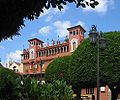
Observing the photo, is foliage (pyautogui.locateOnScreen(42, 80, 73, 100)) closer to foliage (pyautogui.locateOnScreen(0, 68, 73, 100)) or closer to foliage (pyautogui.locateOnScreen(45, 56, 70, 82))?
foliage (pyautogui.locateOnScreen(0, 68, 73, 100))

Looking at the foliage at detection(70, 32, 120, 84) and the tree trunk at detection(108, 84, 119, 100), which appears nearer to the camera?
the foliage at detection(70, 32, 120, 84)

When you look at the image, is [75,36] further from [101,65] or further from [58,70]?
[101,65]

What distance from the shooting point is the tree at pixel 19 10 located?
5.63m

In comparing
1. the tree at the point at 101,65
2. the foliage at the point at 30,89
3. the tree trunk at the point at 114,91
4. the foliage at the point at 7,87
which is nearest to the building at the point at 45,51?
the tree at the point at 101,65

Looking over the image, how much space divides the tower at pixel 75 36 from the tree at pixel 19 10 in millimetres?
75341

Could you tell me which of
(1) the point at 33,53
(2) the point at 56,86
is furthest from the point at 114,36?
(1) the point at 33,53

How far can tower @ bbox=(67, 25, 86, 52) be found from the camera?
82062 millimetres

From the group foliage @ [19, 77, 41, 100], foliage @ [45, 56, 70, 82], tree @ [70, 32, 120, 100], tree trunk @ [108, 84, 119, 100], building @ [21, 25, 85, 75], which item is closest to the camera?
foliage @ [19, 77, 41, 100]

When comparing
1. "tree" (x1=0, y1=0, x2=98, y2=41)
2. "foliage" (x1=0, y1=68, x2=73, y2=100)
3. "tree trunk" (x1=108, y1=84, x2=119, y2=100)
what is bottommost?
"tree trunk" (x1=108, y1=84, x2=119, y2=100)

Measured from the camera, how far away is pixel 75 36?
82.7m

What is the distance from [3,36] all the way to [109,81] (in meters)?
34.8

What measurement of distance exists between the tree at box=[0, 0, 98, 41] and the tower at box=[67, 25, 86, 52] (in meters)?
75.3

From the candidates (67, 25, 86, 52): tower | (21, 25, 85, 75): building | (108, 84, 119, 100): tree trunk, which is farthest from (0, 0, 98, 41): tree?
(67, 25, 86, 52): tower

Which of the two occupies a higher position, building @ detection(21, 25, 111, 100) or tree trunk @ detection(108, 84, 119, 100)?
building @ detection(21, 25, 111, 100)
